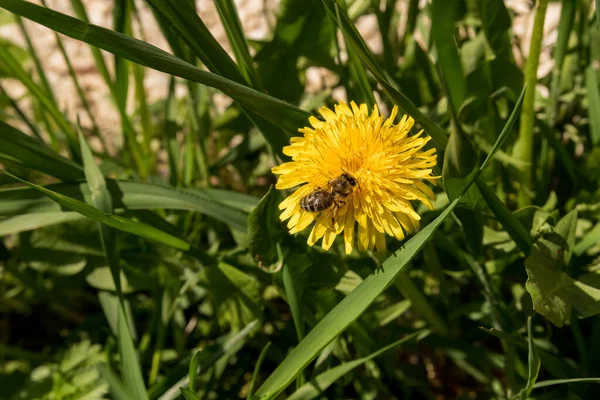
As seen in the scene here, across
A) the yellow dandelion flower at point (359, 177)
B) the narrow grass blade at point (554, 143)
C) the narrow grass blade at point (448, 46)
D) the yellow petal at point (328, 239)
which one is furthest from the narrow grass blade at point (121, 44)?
the narrow grass blade at point (554, 143)

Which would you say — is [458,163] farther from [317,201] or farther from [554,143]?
[554,143]

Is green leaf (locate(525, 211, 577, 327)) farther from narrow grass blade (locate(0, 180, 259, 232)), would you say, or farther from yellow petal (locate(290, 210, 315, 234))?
narrow grass blade (locate(0, 180, 259, 232))

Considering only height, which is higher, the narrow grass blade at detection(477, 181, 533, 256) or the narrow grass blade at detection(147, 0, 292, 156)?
the narrow grass blade at detection(147, 0, 292, 156)

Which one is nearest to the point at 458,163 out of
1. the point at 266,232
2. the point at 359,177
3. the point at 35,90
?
the point at 359,177

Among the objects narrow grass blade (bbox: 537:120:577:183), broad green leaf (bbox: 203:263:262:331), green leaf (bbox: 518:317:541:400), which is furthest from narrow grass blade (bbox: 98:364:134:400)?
narrow grass blade (bbox: 537:120:577:183)

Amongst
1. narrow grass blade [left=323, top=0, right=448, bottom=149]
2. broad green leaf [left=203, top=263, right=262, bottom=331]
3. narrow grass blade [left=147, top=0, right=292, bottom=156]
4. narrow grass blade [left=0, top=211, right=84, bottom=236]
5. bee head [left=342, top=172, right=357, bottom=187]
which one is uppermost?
narrow grass blade [left=147, top=0, right=292, bottom=156]

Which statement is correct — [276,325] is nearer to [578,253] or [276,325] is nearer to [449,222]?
[449,222]

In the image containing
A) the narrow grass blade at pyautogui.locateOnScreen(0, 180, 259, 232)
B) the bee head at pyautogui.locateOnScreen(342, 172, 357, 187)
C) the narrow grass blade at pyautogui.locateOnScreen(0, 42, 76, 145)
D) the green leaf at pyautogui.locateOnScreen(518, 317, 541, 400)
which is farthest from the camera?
the narrow grass blade at pyautogui.locateOnScreen(0, 42, 76, 145)
